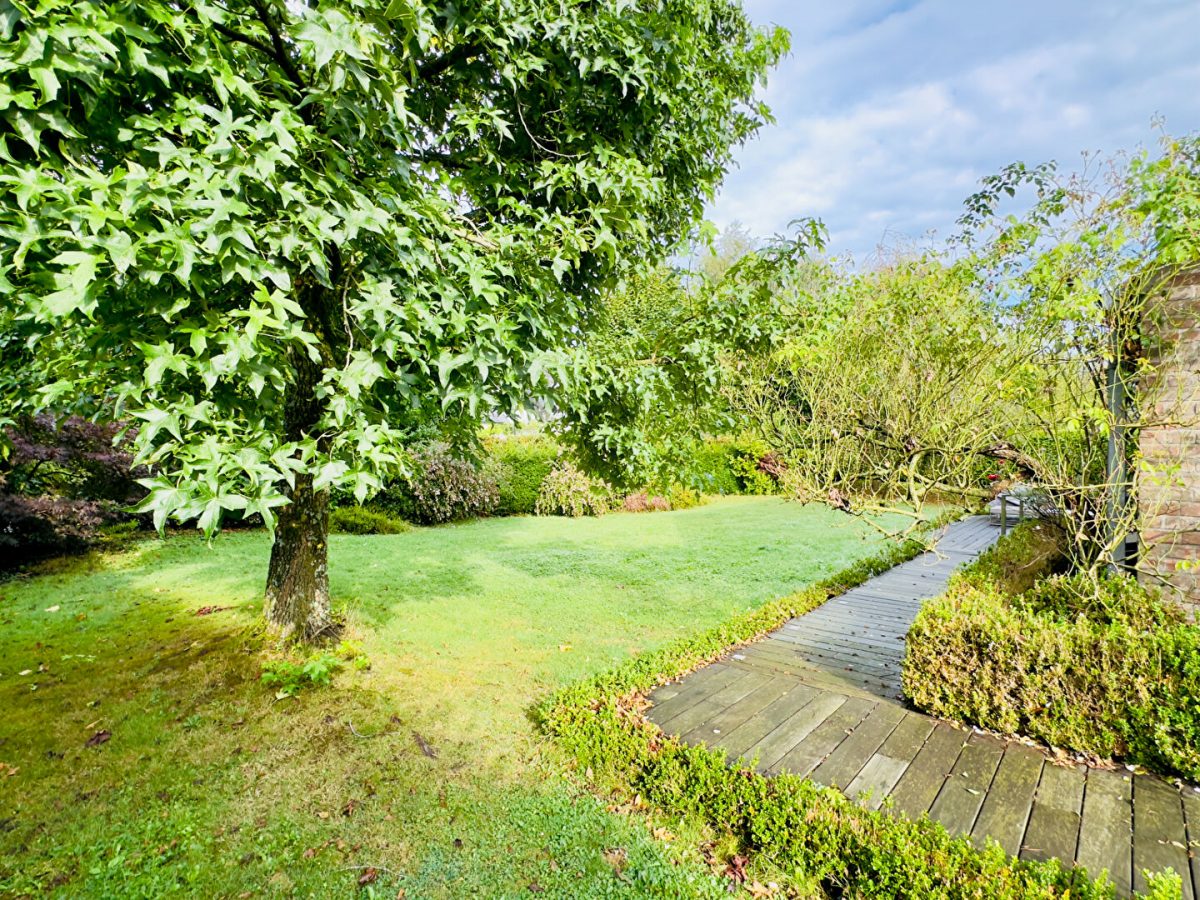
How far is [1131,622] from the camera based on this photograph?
10.7 feet

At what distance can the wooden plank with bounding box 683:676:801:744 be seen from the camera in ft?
11.2

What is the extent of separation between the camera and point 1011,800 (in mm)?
2746

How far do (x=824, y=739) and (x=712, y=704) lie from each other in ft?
2.42

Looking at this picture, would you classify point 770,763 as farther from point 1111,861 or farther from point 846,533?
point 846,533

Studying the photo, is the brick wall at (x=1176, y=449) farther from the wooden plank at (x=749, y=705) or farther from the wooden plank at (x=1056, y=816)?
the wooden plank at (x=749, y=705)

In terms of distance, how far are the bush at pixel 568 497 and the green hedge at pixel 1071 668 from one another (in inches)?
395

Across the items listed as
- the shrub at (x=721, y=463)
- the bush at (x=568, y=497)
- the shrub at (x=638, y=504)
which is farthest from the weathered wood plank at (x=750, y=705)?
the shrub at (x=721, y=463)

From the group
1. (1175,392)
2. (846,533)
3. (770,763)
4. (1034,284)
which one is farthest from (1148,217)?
(846,533)

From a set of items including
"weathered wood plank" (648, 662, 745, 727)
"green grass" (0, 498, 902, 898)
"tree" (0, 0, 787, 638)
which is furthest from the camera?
"weathered wood plank" (648, 662, 745, 727)

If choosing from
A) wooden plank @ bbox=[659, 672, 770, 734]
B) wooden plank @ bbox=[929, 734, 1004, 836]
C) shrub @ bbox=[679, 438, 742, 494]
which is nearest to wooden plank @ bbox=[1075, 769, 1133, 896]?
wooden plank @ bbox=[929, 734, 1004, 836]

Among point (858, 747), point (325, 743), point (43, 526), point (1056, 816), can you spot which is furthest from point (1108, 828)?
point (43, 526)

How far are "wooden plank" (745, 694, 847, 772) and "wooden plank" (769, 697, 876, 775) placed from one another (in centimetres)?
3

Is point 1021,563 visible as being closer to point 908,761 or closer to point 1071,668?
point 1071,668

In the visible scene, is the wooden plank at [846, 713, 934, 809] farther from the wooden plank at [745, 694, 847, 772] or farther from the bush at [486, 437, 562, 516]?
the bush at [486, 437, 562, 516]
